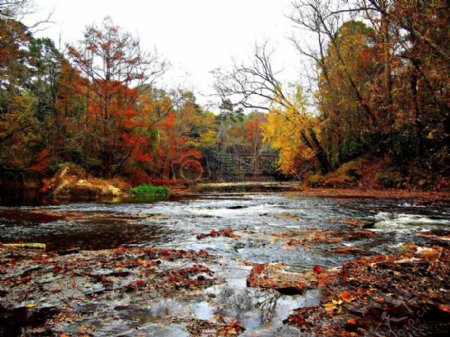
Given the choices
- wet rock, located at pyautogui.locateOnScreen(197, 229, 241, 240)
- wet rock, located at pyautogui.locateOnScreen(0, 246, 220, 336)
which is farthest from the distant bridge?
wet rock, located at pyautogui.locateOnScreen(0, 246, 220, 336)

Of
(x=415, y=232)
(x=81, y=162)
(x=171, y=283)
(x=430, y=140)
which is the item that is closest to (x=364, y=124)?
(x=430, y=140)

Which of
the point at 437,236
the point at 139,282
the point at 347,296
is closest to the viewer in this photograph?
the point at 347,296

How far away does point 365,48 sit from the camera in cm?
2292

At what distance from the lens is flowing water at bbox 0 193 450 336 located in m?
2.97

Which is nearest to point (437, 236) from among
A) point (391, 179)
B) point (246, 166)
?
point (391, 179)

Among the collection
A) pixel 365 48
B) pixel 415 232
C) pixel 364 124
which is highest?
pixel 365 48

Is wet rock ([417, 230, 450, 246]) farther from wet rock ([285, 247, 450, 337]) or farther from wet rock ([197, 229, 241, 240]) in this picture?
wet rock ([197, 229, 241, 240])

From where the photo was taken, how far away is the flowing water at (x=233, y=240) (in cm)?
297

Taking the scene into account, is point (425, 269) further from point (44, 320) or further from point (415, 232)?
point (44, 320)

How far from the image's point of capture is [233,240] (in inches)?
252

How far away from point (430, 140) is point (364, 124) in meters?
6.41

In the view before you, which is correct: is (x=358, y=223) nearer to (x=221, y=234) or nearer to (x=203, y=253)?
(x=221, y=234)

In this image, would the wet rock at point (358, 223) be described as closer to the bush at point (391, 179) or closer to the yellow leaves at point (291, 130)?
the bush at point (391, 179)

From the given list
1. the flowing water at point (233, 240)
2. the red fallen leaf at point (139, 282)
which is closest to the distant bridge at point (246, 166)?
the flowing water at point (233, 240)
